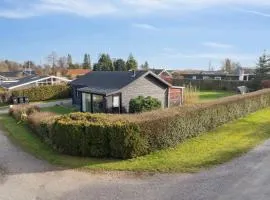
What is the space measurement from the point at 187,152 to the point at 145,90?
15699 millimetres

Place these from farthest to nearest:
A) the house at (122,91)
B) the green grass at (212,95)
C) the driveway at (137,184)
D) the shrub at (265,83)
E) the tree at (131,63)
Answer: the tree at (131,63)
the shrub at (265,83)
the green grass at (212,95)
the house at (122,91)
the driveway at (137,184)

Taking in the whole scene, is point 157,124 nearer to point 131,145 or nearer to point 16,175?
point 131,145

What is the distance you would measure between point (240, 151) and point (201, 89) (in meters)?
46.1

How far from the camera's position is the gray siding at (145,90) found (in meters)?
28.8

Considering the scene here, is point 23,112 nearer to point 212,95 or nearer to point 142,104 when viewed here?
point 142,104

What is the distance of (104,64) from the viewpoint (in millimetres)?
78938

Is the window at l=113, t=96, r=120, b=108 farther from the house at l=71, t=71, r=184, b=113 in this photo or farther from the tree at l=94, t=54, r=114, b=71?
the tree at l=94, t=54, r=114, b=71

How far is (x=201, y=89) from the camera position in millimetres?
60688

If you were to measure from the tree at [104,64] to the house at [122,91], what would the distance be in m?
44.5

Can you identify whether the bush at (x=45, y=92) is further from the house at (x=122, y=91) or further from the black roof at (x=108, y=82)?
the house at (x=122, y=91)

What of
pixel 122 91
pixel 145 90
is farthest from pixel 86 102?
pixel 145 90

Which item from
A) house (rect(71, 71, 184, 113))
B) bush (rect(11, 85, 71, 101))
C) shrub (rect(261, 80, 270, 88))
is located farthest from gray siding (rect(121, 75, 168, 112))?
shrub (rect(261, 80, 270, 88))

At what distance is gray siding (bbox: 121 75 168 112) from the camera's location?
28842 mm

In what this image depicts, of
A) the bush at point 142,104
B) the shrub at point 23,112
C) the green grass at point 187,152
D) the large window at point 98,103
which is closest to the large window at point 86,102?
the large window at point 98,103
